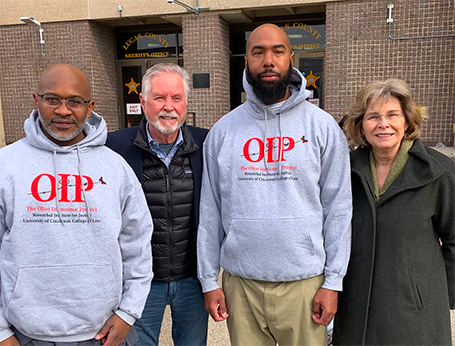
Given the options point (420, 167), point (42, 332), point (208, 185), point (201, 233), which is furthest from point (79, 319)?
point (420, 167)

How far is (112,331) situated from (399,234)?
1.43 meters

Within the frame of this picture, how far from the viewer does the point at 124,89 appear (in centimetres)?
1050

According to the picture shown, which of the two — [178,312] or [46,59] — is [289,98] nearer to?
[178,312]

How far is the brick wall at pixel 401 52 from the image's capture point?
7758 mm

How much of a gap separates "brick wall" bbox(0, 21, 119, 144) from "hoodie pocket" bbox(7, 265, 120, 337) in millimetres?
8428

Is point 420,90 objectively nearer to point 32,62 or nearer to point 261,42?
point 261,42

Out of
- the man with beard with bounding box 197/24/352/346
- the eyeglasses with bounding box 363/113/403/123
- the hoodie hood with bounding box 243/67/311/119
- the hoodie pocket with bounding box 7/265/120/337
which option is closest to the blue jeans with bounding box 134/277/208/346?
the man with beard with bounding box 197/24/352/346

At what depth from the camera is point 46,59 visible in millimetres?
9555

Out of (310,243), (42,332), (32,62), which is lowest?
(42,332)

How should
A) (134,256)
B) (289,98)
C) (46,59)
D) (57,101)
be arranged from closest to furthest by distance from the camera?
(57,101)
(134,256)
(289,98)
(46,59)

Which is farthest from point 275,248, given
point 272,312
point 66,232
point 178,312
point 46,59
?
point 46,59

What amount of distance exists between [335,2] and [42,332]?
814cm

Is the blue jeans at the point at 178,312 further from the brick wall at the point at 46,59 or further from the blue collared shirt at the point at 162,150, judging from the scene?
the brick wall at the point at 46,59

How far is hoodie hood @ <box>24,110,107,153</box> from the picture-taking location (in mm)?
1759
